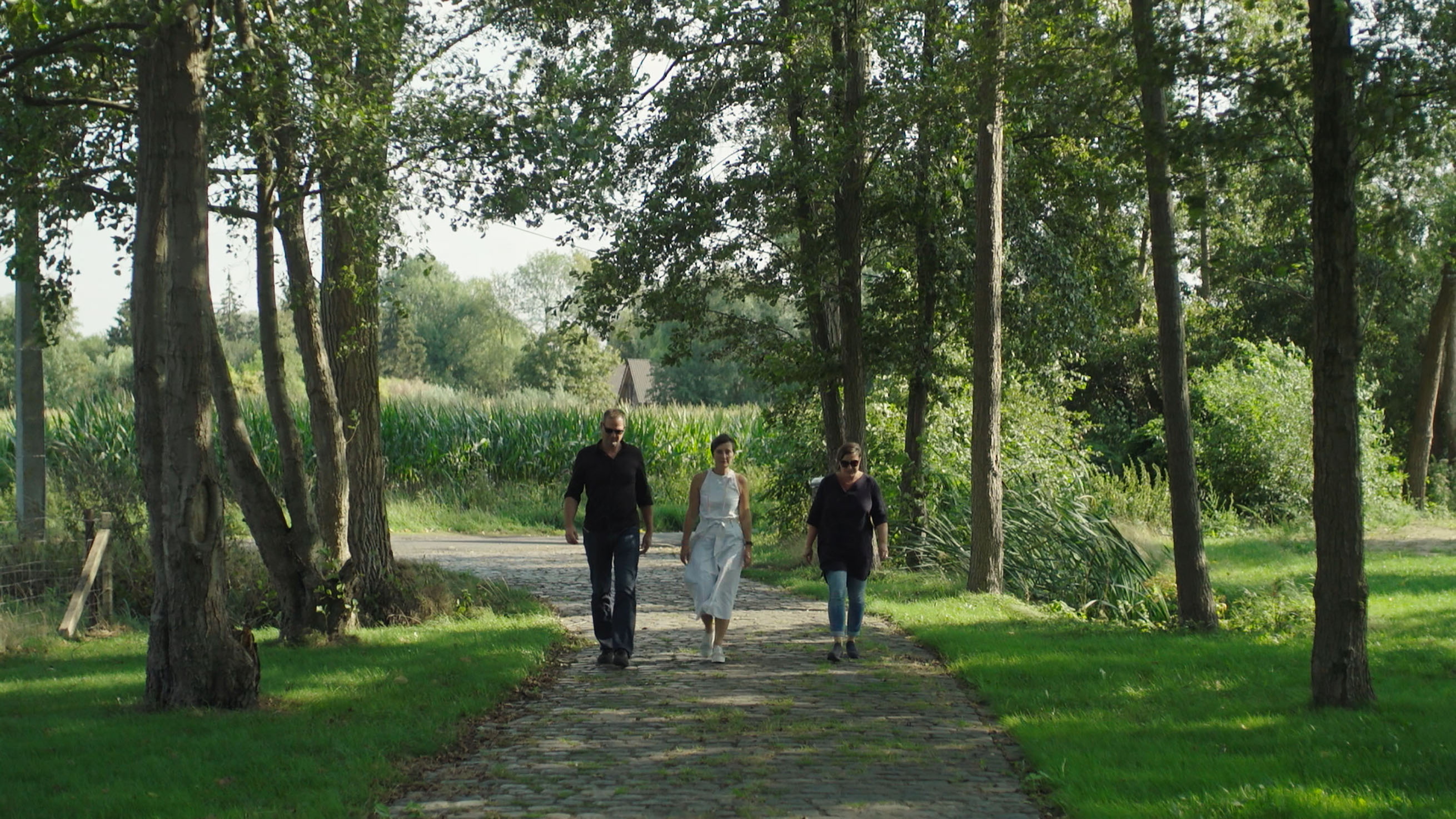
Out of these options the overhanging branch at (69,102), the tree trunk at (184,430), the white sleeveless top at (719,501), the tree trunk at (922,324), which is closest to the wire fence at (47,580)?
the tree trunk at (184,430)

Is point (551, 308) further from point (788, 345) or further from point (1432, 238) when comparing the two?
point (1432, 238)

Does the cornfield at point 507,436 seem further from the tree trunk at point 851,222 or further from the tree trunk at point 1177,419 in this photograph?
the tree trunk at point 1177,419

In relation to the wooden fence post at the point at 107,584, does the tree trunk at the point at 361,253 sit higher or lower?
higher

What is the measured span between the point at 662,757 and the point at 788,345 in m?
13.2

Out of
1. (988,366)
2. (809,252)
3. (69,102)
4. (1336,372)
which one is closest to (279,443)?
(69,102)

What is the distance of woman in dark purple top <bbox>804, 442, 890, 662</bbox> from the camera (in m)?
11.4

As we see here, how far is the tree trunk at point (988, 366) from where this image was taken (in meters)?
16.0

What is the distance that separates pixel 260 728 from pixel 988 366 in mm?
10553

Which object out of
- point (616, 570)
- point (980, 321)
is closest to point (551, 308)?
point (980, 321)

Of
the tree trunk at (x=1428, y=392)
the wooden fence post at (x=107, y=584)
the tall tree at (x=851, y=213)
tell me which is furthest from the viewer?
the tree trunk at (x=1428, y=392)

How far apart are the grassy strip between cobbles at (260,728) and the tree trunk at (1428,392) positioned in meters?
27.0

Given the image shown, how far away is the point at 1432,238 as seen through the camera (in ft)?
35.4

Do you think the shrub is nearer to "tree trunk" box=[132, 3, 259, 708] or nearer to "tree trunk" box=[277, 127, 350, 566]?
"tree trunk" box=[277, 127, 350, 566]

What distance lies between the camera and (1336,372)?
8.31 m
